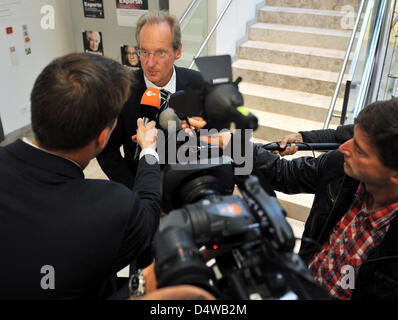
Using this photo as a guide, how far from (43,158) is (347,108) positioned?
268cm

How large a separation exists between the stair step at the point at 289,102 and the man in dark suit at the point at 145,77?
88.6 inches

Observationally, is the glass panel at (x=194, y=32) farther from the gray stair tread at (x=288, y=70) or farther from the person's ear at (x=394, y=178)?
the person's ear at (x=394, y=178)

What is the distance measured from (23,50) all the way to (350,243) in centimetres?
402

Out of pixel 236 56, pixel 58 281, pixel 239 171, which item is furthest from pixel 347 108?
pixel 58 281

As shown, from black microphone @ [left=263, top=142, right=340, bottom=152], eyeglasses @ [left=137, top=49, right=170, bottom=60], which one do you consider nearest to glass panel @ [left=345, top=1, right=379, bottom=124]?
black microphone @ [left=263, top=142, right=340, bottom=152]

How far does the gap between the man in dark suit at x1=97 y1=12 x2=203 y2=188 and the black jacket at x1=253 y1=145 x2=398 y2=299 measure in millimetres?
549

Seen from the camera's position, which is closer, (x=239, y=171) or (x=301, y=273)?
(x=301, y=273)

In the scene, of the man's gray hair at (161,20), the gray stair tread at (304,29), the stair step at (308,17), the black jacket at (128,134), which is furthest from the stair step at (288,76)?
the man's gray hair at (161,20)

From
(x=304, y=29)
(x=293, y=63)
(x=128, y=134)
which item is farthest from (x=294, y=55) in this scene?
(x=128, y=134)

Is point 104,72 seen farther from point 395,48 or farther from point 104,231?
point 395,48

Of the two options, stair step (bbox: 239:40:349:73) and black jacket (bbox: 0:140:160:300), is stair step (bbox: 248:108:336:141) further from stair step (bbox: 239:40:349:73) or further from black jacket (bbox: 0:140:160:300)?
black jacket (bbox: 0:140:160:300)

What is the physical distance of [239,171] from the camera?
112 centimetres

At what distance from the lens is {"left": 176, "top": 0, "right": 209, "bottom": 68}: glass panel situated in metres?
3.85

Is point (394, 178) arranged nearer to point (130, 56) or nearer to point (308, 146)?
point (308, 146)
